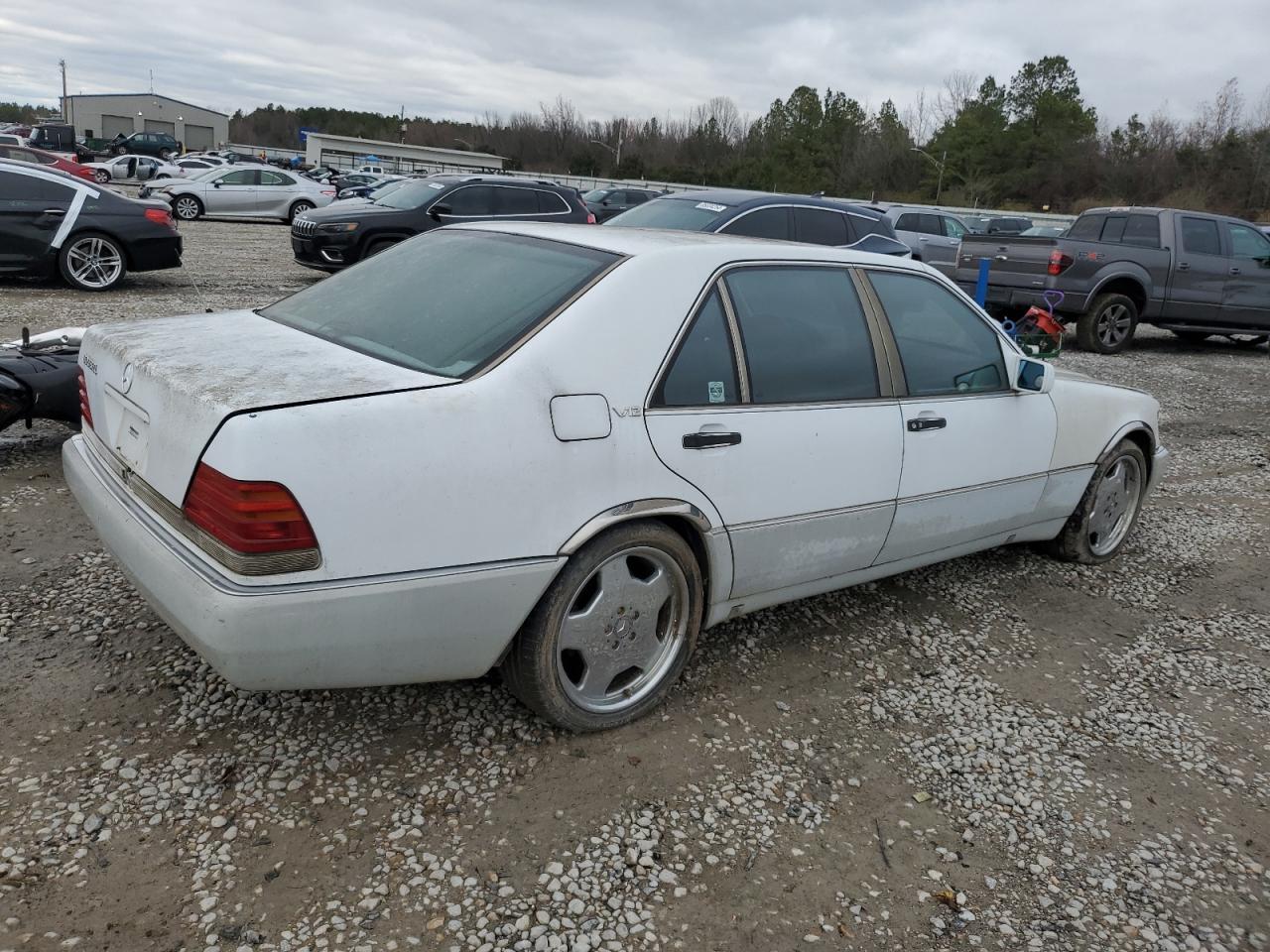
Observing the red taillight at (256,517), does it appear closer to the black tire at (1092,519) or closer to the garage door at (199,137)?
the black tire at (1092,519)

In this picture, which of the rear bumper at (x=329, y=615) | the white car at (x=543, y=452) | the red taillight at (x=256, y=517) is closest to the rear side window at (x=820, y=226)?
the white car at (x=543, y=452)

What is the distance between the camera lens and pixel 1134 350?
12.8 m

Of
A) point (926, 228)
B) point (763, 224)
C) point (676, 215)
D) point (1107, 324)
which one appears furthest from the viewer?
point (926, 228)

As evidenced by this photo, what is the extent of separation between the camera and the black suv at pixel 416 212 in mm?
12289

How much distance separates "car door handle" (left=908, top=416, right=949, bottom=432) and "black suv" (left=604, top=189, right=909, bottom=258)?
5458 mm

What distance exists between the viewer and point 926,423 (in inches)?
142

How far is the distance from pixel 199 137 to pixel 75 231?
105m

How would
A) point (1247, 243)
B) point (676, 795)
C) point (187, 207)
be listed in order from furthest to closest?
point (187, 207) → point (1247, 243) → point (676, 795)

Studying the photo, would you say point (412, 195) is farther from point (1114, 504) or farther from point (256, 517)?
point (256, 517)

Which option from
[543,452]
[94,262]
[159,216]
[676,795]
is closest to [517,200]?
[159,216]

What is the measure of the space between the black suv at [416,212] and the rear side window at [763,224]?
3.92 metres

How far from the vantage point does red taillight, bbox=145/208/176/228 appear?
35.9 feet

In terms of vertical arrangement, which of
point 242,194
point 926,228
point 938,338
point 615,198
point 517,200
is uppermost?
point 615,198

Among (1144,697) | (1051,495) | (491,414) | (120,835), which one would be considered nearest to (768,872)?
(491,414)
